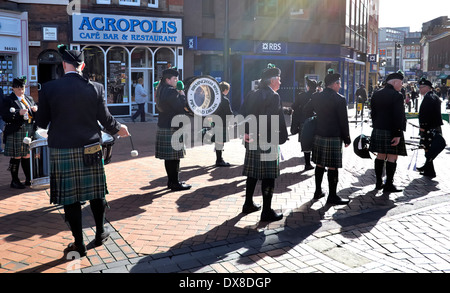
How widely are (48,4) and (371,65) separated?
110 feet

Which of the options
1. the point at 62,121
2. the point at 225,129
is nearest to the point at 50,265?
the point at 62,121

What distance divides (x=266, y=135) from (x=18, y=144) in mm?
4012

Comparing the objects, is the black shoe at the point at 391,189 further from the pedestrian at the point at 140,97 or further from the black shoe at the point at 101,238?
the pedestrian at the point at 140,97

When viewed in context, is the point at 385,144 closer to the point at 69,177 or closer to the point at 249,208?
the point at 249,208

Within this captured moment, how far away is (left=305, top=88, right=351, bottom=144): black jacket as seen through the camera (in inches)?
251

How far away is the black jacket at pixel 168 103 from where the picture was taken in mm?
6926

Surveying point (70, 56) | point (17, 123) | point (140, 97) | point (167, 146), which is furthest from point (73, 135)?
point (140, 97)

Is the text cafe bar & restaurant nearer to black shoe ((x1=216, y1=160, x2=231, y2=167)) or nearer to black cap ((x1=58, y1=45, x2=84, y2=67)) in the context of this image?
black shoe ((x1=216, y1=160, x2=231, y2=167))

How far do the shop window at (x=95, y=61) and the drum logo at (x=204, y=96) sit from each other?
37.5 ft

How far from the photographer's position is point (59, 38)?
60.0 ft

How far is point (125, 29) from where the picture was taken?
1953cm

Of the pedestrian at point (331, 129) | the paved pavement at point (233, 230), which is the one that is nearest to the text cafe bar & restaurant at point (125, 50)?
the paved pavement at point (233, 230)
